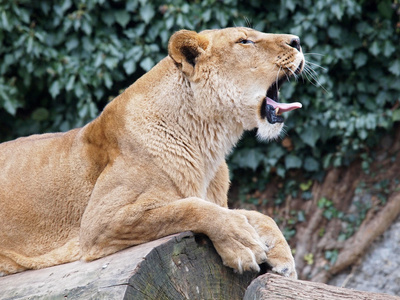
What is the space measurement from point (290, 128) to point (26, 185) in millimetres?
3537

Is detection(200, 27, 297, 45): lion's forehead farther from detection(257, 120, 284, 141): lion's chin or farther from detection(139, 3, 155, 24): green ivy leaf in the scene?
detection(139, 3, 155, 24): green ivy leaf

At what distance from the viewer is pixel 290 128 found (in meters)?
6.57

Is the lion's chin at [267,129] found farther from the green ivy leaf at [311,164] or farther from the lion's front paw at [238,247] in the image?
the green ivy leaf at [311,164]

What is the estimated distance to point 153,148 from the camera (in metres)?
3.40

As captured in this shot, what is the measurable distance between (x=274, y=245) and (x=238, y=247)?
0.25 m

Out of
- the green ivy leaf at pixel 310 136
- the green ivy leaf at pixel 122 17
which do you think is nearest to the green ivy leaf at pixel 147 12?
the green ivy leaf at pixel 122 17

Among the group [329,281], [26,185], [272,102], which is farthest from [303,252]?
[26,185]

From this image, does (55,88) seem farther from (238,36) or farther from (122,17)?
(238,36)

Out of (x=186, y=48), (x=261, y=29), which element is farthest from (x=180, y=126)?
→ (x=261, y=29)

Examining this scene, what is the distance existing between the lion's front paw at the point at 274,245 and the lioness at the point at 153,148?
2 cm

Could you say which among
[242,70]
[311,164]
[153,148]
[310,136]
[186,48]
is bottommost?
[311,164]

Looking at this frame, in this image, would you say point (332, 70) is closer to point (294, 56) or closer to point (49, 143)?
point (294, 56)

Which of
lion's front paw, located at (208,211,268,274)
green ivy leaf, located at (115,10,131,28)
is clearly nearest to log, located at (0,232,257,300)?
lion's front paw, located at (208,211,268,274)

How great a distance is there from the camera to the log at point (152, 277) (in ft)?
8.81
